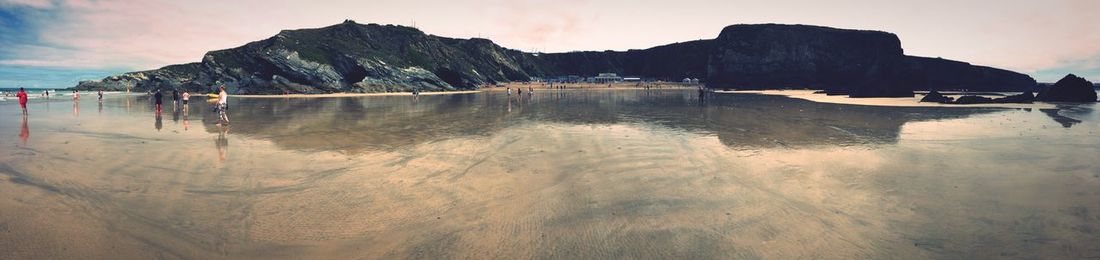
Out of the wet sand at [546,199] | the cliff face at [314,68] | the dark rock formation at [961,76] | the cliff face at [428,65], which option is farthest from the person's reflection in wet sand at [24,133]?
the dark rock formation at [961,76]

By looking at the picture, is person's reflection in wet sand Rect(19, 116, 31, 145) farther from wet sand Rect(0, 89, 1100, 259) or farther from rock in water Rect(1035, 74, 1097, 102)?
rock in water Rect(1035, 74, 1097, 102)

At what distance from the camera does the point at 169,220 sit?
614 centimetres

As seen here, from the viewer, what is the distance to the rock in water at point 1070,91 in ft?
147

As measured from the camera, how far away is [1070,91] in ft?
149

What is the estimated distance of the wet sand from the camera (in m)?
5.26

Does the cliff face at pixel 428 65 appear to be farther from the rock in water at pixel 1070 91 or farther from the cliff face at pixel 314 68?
the rock in water at pixel 1070 91

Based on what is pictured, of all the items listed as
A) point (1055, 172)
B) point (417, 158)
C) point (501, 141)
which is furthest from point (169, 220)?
point (1055, 172)

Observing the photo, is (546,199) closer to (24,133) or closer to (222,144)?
(222,144)

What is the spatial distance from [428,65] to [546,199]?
12361 cm

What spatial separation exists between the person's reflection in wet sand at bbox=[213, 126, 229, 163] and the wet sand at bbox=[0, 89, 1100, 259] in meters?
0.12

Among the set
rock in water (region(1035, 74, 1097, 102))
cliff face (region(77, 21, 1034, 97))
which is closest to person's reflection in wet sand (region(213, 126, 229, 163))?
rock in water (region(1035, 74, 1097, 102))

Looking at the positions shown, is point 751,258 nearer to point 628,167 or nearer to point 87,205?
point 628,167

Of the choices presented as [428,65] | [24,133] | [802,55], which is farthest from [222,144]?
[802,55]

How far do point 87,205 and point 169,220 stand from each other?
1.76 metres
